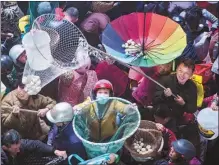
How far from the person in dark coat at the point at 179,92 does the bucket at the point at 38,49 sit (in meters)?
0.63

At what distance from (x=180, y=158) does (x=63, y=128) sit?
26.1 inches

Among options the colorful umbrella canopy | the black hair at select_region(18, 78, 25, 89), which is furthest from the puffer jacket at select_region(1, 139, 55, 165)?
the colorful umbrella canopy

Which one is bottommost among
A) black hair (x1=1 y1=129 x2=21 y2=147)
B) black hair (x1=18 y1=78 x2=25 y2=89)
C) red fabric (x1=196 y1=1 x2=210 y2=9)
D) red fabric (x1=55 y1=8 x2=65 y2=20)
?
black hair (x1=1 y1=129 x2=21 y2=147)

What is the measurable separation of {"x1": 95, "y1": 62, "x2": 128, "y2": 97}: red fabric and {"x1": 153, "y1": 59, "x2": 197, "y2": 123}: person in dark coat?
186mm

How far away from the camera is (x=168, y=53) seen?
328 cm

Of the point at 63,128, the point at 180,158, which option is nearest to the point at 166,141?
the point at 180,158

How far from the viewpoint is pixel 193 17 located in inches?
129

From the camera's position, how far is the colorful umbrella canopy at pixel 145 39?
129 inches

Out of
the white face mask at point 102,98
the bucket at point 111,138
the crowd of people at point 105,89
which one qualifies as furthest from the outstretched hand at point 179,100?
the white face mask at point 102,98

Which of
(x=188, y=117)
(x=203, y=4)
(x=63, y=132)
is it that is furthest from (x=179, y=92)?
(x=63, y=132)

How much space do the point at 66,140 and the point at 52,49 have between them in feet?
1.66

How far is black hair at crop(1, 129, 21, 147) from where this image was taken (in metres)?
3.29

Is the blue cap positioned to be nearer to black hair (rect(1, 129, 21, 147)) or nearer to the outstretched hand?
black hair (rect(1, 129, 21, 147))

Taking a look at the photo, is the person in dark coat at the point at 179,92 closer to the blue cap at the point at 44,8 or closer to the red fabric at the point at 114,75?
the red fabric at the point at 114,75
